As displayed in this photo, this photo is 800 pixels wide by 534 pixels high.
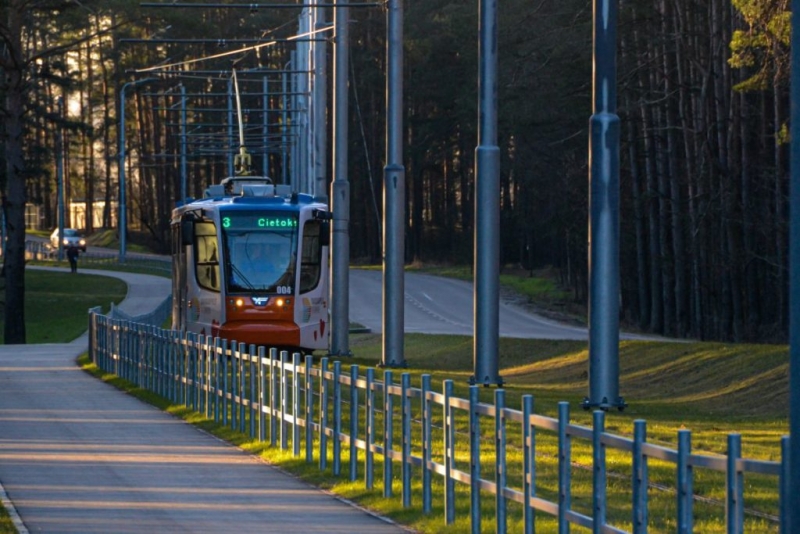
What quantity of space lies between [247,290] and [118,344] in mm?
3011

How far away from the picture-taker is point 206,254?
31016 mm

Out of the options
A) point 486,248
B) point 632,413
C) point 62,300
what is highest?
point 486,248

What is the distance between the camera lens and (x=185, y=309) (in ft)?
105

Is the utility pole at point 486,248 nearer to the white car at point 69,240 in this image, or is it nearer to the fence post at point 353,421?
the fence post at point 353,421

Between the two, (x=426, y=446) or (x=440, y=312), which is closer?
(x=426, y=446)

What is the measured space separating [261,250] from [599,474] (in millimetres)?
22798

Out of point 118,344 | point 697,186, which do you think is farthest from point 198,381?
point 697,186

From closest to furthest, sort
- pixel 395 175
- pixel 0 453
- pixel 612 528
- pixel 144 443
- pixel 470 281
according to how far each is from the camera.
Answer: pixel 612 528 < pixel 0 453 < pixel 144 443 < pixel 395 175 < pixel 470 281

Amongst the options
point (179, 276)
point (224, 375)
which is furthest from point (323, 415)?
point (179, 276)

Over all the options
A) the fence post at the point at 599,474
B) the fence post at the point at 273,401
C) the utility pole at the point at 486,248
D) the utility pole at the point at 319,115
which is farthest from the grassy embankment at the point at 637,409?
the utility pole at the point at 319,115

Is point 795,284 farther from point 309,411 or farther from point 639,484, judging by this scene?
point 309,411

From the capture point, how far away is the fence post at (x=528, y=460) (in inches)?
376

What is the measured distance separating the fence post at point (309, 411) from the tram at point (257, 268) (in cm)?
1547

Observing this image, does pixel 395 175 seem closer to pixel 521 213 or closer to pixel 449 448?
pixel 449 448
